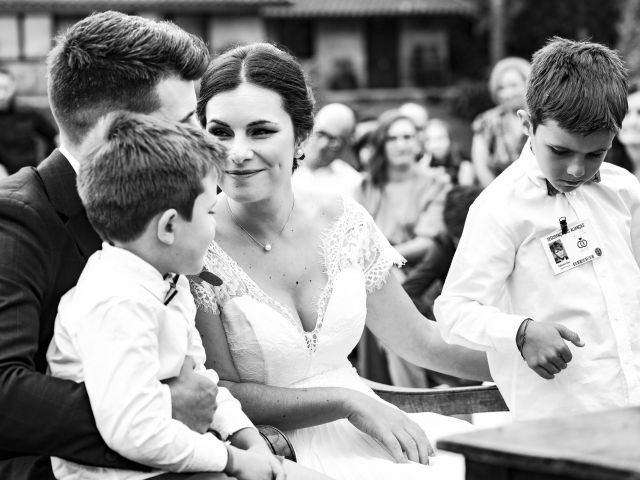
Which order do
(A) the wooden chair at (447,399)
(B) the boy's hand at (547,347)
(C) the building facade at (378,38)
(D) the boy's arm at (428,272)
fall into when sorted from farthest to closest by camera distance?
(C) the building facade at (378,38)
(D) the boy's arm at (428,272)
(A) the wooden chair at (447,399)
(B) the boy's hand at (547,347)

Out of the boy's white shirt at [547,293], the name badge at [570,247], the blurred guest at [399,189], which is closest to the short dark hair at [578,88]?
the boy's white shirt at [547,293]

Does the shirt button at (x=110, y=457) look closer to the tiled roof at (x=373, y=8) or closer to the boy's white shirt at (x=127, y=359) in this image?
the boy's white shirt at (x=127, y=359)

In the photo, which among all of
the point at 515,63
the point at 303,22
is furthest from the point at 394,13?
the point at 515,63

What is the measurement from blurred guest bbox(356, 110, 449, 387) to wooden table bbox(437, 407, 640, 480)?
4.85 metres

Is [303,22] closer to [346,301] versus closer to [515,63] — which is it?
[515,63]

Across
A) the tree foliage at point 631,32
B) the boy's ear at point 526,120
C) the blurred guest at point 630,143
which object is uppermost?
the boy's ear at point 526,120

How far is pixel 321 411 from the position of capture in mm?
3117

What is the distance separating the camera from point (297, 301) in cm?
337

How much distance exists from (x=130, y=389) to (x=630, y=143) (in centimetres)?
479

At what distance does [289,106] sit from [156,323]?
46.3 inches

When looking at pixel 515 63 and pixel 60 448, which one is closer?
pixel 60 448

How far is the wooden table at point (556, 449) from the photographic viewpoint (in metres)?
1.81

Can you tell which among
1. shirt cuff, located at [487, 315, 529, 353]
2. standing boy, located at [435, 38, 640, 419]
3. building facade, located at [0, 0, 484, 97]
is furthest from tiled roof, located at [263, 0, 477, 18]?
shirt cuff, located at [487, 315, 529, 353]

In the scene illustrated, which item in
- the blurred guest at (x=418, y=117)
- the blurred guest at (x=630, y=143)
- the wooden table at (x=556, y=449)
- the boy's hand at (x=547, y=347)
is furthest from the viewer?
the blurred guest at (x=418, y=117)
